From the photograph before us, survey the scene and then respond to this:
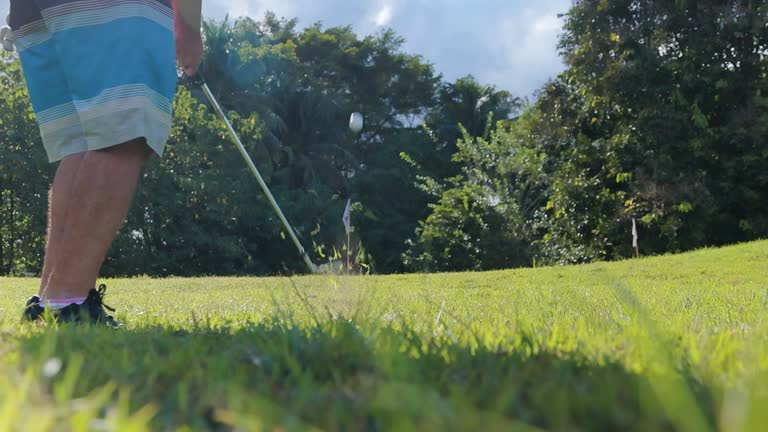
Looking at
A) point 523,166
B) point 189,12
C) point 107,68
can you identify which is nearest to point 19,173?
point 523,166

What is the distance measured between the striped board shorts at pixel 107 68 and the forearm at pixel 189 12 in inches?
10.3

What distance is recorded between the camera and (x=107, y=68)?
2578 mm

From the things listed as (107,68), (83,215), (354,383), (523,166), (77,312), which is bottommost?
(354,383)

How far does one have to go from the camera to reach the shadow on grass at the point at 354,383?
807mm

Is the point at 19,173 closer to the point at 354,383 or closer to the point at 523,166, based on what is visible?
the point at 523,166

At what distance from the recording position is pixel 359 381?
109 cm

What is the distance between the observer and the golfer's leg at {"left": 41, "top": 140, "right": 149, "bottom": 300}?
2482 mm

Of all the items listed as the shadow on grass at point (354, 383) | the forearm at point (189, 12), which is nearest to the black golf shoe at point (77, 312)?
the shadow on grass at point (354, 383)

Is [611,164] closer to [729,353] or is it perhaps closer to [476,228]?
[476,228]

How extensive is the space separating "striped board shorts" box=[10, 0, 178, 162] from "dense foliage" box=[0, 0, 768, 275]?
12925 millimetres

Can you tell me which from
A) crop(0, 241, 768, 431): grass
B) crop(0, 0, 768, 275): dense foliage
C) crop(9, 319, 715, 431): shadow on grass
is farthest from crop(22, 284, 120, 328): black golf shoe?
crop(0, 0, 768, 275): dense foliage

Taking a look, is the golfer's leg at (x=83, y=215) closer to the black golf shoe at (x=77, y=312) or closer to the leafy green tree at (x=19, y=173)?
the black golf shoe at (x=77, y=312)

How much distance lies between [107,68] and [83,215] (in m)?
0.57

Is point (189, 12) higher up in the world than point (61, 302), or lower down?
higher up
